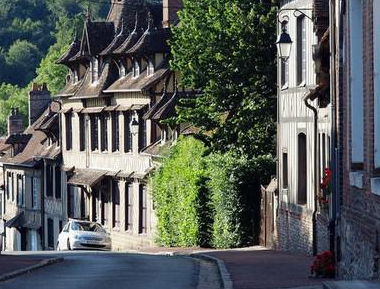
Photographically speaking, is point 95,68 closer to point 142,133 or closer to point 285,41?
point 142,133

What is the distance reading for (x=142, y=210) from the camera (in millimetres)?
53000

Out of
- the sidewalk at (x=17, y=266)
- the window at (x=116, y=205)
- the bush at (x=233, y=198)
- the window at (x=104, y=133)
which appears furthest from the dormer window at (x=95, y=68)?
the sidewalk at (x=17, y=266)

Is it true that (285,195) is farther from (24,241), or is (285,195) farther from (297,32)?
(24,241)

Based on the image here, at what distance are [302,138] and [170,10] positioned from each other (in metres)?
23.6

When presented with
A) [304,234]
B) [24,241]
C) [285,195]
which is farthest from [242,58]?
[24,241]

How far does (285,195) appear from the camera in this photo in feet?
117

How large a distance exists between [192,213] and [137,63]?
556 inches

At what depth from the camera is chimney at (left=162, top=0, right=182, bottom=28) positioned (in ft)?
184

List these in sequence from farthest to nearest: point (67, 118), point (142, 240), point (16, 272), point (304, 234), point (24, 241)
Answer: point (24, 241) → point (67, 118) → point (142, 240) → point (304, 234) → point (16, 272)

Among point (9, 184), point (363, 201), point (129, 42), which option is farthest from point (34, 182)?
point (363, 201)

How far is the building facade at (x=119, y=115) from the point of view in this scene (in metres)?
52.1

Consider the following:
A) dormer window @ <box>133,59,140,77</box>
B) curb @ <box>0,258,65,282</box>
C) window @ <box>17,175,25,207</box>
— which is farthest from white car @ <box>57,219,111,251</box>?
window @ <box>17,175,25,207</box>

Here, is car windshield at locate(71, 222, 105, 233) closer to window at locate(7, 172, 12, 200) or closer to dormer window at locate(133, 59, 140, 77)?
dormer window at locate(133, 59, 140, 77)

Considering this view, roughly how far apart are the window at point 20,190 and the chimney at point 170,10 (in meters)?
16.2
